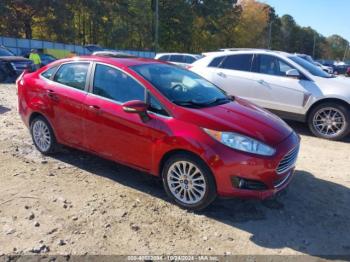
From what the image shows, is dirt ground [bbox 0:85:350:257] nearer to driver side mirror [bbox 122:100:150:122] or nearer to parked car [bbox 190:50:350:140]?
driver side mirror [bbox 122:100:150:122]

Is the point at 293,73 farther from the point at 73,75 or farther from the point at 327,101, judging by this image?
the point at 73,75

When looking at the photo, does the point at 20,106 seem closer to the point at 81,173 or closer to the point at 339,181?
the point at 81,173

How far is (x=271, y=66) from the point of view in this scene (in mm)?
8445

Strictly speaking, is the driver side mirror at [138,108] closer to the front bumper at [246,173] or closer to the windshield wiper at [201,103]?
the windshield wiper at [201,103]

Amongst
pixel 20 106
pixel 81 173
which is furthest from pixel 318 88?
pixel 20 106

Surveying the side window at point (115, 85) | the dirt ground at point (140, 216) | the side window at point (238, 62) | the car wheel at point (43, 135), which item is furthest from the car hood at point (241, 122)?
the side window at point (238, 62)

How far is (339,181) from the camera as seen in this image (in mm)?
5477

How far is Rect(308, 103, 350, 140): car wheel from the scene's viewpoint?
7.73 metres

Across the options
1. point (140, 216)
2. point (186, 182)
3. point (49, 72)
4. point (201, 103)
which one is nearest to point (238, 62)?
point (201, 103)

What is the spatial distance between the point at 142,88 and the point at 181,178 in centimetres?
119

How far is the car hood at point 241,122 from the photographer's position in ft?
13.7

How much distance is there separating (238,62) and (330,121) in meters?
2.43

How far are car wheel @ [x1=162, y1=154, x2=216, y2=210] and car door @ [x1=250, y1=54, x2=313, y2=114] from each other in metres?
4.62

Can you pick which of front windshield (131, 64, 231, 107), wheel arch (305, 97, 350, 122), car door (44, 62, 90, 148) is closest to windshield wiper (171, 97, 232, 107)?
front windshield (131, 64, 231, 107)
